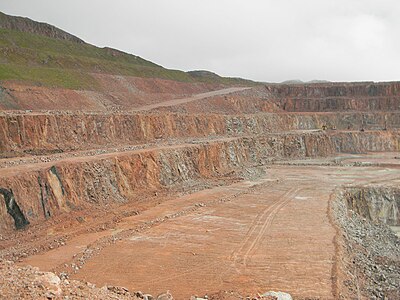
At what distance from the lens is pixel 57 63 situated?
6625cm

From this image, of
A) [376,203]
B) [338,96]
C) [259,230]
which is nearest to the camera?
[259,230]

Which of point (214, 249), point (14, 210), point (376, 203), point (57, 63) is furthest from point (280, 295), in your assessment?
point (57, 63)

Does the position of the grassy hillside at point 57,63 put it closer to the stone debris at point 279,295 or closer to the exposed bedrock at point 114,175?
the exposed bedrock at point 114,175

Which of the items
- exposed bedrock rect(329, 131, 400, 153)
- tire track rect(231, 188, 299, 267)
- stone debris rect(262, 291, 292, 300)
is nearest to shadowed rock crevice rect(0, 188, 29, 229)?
tire track rect(231, 188, 299, 267)

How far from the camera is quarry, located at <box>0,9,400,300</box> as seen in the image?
16750 millimetres

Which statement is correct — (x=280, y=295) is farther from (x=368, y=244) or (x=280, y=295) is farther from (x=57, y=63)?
(x=57, y=63)

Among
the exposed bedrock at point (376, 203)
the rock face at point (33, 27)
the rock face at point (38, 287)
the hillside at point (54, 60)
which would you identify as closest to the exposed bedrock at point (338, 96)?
the hillside at point (54, 60)

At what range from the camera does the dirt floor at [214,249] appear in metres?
16.6

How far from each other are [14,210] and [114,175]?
8.46 meters

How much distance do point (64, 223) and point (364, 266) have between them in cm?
1446

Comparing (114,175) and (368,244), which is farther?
(114,175)

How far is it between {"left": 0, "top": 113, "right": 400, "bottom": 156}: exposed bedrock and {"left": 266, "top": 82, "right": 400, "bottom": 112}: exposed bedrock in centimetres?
1544

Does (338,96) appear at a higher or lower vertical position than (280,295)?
higher

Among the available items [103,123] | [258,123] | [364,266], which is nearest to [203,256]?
[364,266]
